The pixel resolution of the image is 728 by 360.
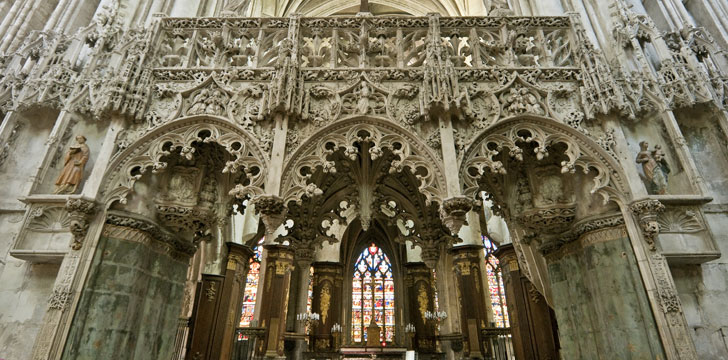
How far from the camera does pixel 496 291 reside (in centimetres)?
1620

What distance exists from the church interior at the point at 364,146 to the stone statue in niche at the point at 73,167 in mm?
39

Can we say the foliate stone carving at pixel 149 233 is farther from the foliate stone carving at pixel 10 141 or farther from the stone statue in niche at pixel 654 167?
the stone statue in niche at pixel 654 167

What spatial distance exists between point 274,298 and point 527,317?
27.1 ft

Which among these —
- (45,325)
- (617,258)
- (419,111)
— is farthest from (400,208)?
(45,325)

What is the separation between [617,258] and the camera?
21.0ft

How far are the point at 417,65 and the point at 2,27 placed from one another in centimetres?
883

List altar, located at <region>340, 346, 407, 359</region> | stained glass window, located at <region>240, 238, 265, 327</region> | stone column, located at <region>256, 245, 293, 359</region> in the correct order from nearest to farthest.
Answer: altar, located at <region>340, 346, 407, 359</region>, stone column, located at <region>256, 245, 293, 359</region>, stained glass window, located at <region>240, 238, 265, 327</region>

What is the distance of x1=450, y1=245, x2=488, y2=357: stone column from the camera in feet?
43.6

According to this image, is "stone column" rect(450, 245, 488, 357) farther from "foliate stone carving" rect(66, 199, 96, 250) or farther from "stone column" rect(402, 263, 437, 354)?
"foliate stone carving" rect(66, 199, 96, 250)

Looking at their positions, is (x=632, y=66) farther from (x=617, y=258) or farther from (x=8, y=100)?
(x=8, y=100)

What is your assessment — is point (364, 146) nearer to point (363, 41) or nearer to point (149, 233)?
point (363, 41)

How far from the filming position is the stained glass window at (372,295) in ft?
59.4

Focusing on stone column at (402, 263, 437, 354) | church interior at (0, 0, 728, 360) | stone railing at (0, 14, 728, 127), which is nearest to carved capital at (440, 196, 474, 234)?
church interior at (0, 0, 728, 360)

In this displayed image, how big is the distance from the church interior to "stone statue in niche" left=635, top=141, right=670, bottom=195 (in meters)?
0.04
